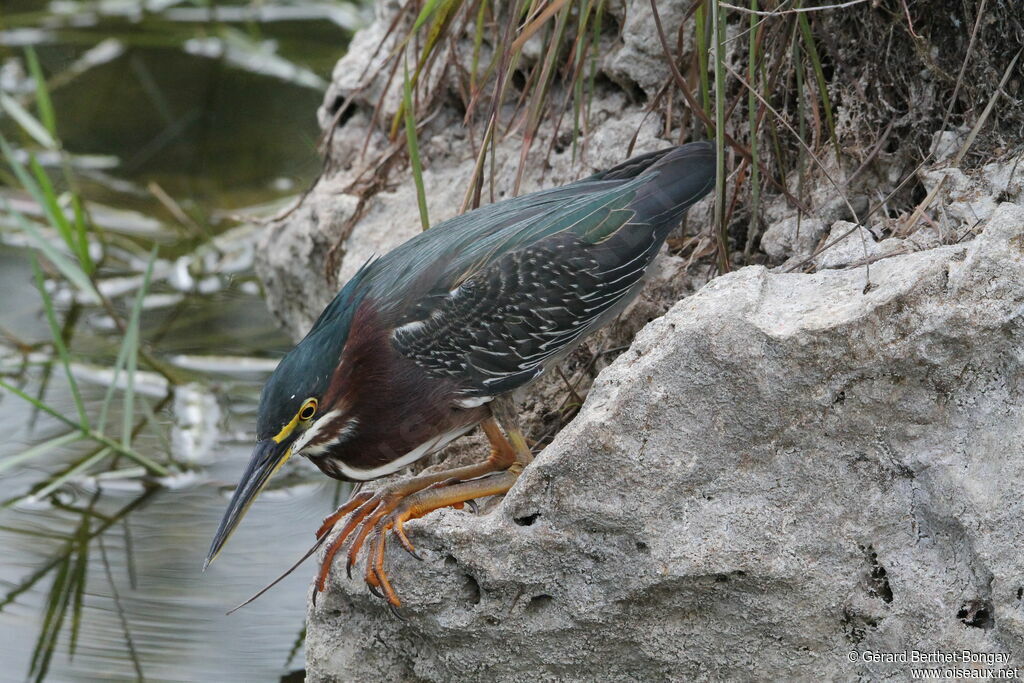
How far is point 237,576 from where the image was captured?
3.58 m

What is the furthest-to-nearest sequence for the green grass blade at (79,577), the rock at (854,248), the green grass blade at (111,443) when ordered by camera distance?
1. the green grass blade at (111,443)
2. the green grass blade at (79,577)
3. the rock at (854,248)

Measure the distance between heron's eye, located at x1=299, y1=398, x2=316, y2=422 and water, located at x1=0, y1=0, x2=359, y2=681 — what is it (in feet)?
3.01

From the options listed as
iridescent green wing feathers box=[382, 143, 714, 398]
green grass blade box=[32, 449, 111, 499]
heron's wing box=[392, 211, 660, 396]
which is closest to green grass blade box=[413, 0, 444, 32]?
iridescent green wing feathers box=[382, 143, 714, 398]

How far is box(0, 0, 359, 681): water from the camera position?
11.1 ft

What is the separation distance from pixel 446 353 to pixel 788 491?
2.72 feet

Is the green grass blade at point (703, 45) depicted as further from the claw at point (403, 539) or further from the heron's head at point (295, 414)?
the claw at point (403, 539)

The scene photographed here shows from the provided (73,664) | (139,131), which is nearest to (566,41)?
(73,664)

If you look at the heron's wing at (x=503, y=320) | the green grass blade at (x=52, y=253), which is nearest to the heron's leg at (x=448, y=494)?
the heron's wing at (x=503, y=320)

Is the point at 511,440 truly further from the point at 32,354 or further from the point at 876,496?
the point at 32,354

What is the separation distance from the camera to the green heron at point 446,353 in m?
2.64

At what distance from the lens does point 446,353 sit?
2691mm

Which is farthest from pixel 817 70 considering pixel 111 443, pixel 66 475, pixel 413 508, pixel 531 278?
pixel 66 475

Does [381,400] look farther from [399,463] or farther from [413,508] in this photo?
[413,508]

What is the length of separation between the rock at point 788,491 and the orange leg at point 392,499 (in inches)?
7.9
